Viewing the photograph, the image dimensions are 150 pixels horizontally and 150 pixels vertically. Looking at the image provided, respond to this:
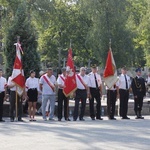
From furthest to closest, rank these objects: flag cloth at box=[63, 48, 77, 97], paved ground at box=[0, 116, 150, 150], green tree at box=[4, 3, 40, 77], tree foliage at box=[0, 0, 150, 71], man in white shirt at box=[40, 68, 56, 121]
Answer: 1. tree foliage at box=[0, 0, 150, 71]
2. green tree at box=[4, 3, 40, 77]
3. man in white shirt at box=[40, 68, 56, 121]
4. flag cloth at box=[63, 48, 77, 97]
5. paved ground at box=[0, 116, 150, 150]

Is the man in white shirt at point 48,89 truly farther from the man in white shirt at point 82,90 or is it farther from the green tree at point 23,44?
the green tree at point 23,44

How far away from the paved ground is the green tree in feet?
29.1

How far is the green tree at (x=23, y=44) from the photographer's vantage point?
23.7m

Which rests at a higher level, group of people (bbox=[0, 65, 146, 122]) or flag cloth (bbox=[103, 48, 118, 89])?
flag cloth (bbox=[103, 48, 118, 89])

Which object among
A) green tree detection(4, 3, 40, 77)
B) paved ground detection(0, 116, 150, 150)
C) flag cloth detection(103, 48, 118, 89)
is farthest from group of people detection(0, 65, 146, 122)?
green tree detection(4, 3, 40, 77)

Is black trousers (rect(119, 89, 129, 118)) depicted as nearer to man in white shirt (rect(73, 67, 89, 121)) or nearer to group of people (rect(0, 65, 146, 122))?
group of people (rect(0, 65, 146, 122))

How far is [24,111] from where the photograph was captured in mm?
19828

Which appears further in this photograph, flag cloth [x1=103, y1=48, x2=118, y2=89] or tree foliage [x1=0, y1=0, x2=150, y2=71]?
tree foliage [x1=0, y1=0, x2=150, y2=71]

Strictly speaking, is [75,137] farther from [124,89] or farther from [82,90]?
[124,89]

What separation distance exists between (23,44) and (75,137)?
1240 centimetres

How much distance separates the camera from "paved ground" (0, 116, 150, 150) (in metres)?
10.5

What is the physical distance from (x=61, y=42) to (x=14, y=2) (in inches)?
983

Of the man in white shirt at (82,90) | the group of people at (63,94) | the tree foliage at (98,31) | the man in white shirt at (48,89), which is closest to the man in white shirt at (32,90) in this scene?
the group of people at (63,94)

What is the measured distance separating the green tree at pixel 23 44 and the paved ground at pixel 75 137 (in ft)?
29.1
